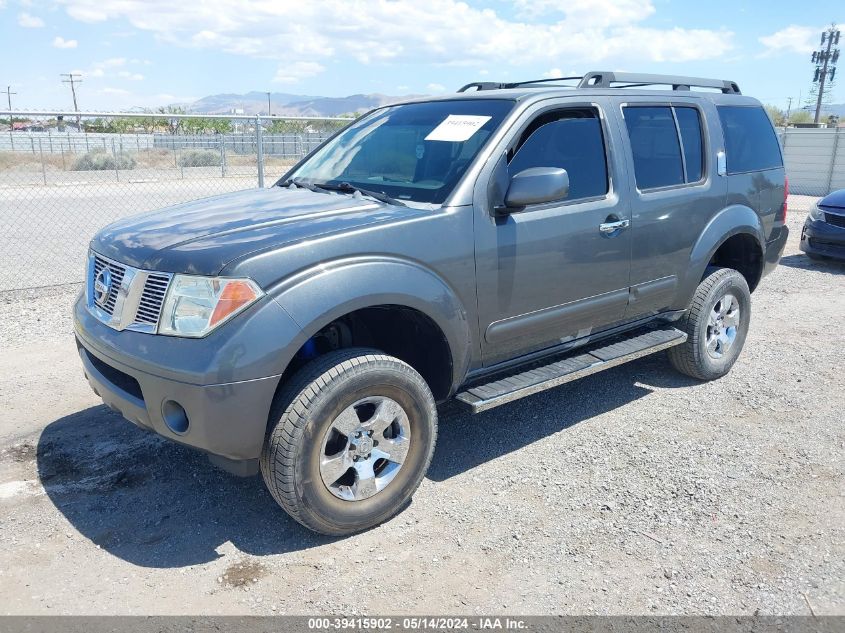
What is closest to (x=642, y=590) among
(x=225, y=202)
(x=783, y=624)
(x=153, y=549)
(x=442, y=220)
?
(x=783, y=624)

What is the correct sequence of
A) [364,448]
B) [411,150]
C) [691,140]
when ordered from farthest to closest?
[691,140], [411,150], [364,448]

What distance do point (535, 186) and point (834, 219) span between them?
7.94 m

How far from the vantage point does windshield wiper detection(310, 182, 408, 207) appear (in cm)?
372

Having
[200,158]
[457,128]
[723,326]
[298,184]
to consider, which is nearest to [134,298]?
[298,184]

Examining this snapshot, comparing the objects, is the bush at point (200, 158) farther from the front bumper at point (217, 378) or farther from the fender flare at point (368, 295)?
the front bumper at point (217, 378)

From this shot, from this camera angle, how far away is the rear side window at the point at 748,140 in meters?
5.26

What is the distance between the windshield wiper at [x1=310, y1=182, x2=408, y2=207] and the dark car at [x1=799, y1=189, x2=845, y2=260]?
26.5 ft

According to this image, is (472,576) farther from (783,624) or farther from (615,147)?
(615,147)

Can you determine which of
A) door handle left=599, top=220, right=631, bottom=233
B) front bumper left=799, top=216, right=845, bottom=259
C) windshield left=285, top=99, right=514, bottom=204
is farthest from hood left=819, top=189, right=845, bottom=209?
windshield left=285, top=99, right=514, bottom=204

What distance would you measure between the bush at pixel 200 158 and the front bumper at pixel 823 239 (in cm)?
2073

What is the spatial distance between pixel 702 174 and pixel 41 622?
15.2ft

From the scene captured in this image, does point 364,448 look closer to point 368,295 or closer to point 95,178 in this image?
point 368,295

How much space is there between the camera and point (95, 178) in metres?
24.8

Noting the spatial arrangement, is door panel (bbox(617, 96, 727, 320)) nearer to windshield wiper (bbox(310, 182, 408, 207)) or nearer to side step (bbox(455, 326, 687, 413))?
side step (bbox(455, 326, 687, 413))
